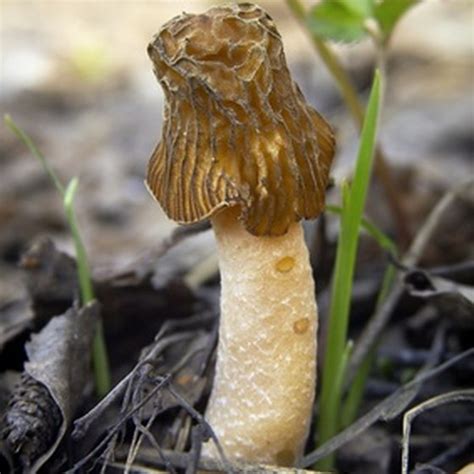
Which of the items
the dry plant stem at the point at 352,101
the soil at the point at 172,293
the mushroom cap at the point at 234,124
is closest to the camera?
the mushroom cap at the point at 234,124

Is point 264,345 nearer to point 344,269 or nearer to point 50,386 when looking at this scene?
point 344,269

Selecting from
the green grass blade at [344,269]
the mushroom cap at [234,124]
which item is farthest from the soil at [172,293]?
the mushroom cap at [234,124]

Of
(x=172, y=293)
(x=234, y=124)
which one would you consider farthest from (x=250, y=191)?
(x=172, y=293)

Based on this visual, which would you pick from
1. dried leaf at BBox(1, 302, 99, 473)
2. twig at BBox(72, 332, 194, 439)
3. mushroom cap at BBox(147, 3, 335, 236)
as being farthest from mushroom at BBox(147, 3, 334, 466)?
dried leaf at BBox(1, 302, 99, 473)

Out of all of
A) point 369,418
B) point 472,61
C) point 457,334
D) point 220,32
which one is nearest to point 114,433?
point 369,418

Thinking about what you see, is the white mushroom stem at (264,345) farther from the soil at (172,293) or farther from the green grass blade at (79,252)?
the green grass blade at (79,252)

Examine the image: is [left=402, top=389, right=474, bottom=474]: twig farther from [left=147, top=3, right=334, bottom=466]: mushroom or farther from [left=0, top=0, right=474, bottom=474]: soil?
[left=147, top=3, right=334, bottom=466]: mushroom
